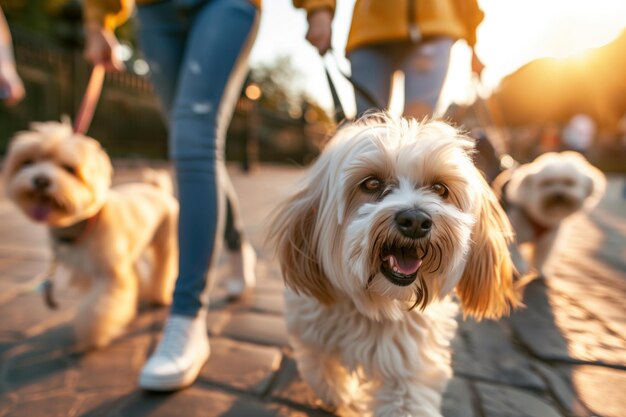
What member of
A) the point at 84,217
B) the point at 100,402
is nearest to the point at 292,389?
the point at 100,402

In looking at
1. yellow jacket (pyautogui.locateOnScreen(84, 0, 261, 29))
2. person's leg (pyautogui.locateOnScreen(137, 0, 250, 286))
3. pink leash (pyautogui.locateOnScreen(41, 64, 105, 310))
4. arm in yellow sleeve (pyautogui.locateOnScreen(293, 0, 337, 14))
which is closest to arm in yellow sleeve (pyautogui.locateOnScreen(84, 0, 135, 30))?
yellow jacket (pyautogui.locateOnScreen(84, 0, 261, 29))

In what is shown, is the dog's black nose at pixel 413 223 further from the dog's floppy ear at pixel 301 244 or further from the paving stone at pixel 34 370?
the paving stone at pixel 34 370

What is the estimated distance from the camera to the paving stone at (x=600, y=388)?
1781 millimetres

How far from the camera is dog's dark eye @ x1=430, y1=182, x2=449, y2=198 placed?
154cm

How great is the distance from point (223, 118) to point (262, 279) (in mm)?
1661

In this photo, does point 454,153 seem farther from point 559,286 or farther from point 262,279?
point 559,286

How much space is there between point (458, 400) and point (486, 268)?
0.63 metres

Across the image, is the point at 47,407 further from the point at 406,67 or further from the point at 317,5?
the point at 406,67

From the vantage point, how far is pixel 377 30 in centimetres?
223

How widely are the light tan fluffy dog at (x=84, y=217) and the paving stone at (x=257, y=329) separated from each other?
2.09 ft

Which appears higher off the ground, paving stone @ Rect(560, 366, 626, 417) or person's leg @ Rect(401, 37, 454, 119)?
person's leg @ Rect(401, 37, 454, 119)

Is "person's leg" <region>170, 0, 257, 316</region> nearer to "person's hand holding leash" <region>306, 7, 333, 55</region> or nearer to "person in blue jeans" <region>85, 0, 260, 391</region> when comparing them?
"person in blue jeans" <region>85, 0, 260, 391</region>

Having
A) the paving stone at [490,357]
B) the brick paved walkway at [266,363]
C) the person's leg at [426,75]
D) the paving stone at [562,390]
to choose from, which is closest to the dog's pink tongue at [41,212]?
the brick paved walkway at [266,363]

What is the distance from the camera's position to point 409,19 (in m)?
A: 2.19
